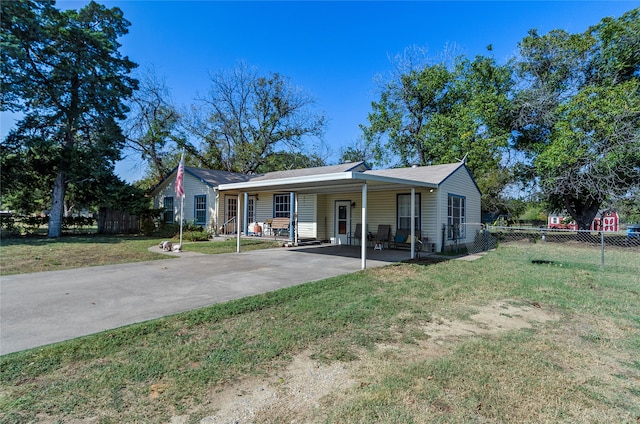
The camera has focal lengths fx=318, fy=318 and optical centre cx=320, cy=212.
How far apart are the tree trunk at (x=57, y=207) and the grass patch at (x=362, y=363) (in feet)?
55.6

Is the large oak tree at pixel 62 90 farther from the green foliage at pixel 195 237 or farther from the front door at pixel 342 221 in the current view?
the front door at pixel 342 221

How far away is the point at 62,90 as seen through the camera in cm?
1609

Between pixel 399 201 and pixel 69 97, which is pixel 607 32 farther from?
pixel 69 97

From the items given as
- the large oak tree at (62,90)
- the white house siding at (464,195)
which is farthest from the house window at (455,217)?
the large oak tree at (62,90)

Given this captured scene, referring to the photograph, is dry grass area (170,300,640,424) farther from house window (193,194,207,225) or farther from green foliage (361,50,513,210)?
green foliage (361,50,513,210)

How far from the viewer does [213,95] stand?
93.8ft

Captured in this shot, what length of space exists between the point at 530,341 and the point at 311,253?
838 centimetres

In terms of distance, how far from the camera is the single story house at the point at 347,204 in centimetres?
1157

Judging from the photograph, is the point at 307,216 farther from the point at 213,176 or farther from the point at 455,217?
the point at 213,176

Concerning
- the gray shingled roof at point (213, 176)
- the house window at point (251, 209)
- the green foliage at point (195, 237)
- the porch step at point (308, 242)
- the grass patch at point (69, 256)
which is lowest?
the grass patch at point (69, 256)

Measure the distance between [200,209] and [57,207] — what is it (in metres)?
7.18

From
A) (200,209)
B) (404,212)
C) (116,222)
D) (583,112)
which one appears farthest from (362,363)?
(116,222)

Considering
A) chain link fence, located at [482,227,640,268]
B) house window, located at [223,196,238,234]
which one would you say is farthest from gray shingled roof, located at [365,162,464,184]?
house window, located at [223,196,238,234]

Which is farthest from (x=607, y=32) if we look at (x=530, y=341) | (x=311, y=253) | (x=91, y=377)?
(x=91, y=377)
